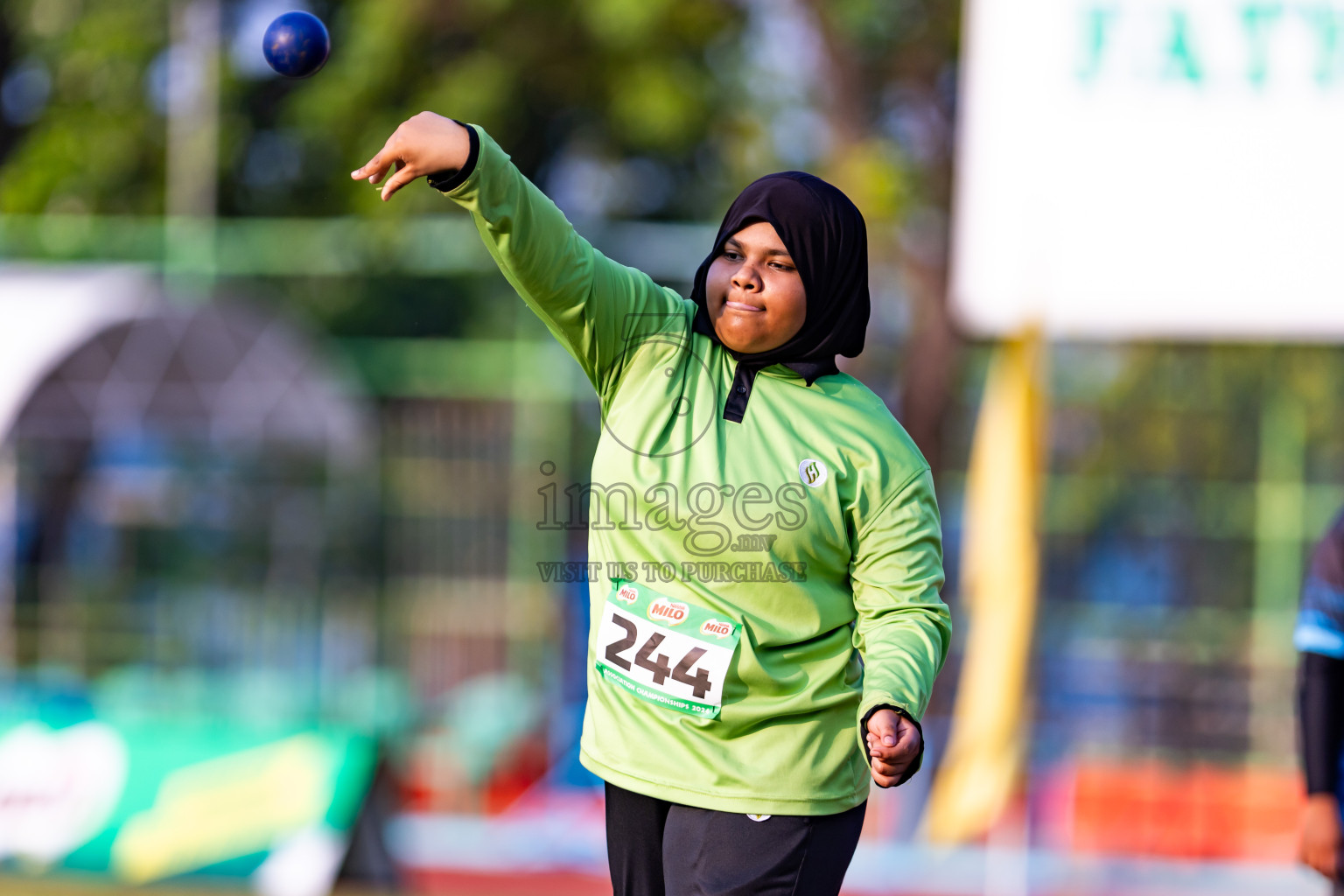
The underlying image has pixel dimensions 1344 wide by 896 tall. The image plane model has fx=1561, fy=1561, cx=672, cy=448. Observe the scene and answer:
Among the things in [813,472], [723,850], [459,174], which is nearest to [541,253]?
[459,174]

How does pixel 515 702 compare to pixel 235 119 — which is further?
pixel 235 119

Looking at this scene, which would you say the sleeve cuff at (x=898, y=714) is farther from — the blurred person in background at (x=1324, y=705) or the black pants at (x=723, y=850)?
the blurred person in background at (x=1324, y=705)

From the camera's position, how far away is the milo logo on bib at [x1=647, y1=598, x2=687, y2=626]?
8.84 feet

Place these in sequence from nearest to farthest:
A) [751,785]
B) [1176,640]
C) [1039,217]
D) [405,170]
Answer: [405,170] < [751,785] < [1039,217] < [1176,640]

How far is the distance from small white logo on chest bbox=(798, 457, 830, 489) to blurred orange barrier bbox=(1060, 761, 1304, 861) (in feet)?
21.4

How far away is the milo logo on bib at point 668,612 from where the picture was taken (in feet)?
8.84

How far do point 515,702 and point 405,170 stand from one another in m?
7.22

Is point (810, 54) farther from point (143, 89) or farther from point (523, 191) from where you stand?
point (523, 191)

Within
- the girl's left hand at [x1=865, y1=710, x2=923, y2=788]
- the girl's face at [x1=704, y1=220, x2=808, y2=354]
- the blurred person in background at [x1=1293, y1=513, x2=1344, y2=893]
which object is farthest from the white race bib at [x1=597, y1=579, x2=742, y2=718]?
the blurred person in background at [x1=1293, y1=513, x2=1344, y2=893]

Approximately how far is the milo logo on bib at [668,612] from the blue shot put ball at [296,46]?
1.26m

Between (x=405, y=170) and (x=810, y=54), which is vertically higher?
(x=810, y=54)

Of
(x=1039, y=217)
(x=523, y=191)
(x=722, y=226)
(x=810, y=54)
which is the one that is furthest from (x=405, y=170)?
(x=810, y=54)

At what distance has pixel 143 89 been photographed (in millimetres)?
15164

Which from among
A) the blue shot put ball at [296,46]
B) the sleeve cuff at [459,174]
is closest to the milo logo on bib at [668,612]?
the sleeve cuff at [459,174]
